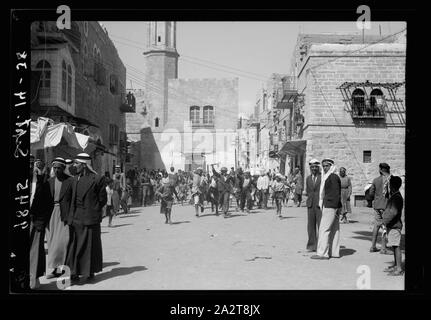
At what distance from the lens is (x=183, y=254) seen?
6.85 meters

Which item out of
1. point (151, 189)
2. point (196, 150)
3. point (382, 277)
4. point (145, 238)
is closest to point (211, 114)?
point (196, 150)

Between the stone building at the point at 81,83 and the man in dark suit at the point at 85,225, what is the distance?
5.73 m

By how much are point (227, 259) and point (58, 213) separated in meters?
2.68

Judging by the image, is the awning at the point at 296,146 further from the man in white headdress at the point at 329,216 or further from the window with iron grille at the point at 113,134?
the man in white headdress at the point at 329,216

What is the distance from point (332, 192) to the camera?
22.3 ft

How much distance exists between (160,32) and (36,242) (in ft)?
123

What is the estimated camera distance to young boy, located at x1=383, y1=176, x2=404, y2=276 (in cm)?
560

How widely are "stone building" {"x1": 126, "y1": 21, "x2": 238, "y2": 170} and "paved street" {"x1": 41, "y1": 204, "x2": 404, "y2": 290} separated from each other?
25.3 metres

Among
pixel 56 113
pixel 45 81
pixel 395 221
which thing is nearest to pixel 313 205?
pixel 395 221

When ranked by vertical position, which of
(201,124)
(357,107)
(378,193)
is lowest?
(378,193)

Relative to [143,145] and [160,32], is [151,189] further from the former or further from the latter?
[160,32]

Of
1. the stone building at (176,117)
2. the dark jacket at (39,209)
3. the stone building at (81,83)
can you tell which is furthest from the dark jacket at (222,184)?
the stone building at (176,117)

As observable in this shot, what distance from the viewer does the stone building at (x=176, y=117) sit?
36.2 meters

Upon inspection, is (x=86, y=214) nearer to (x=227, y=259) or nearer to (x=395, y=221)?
(x=227, y=259)
